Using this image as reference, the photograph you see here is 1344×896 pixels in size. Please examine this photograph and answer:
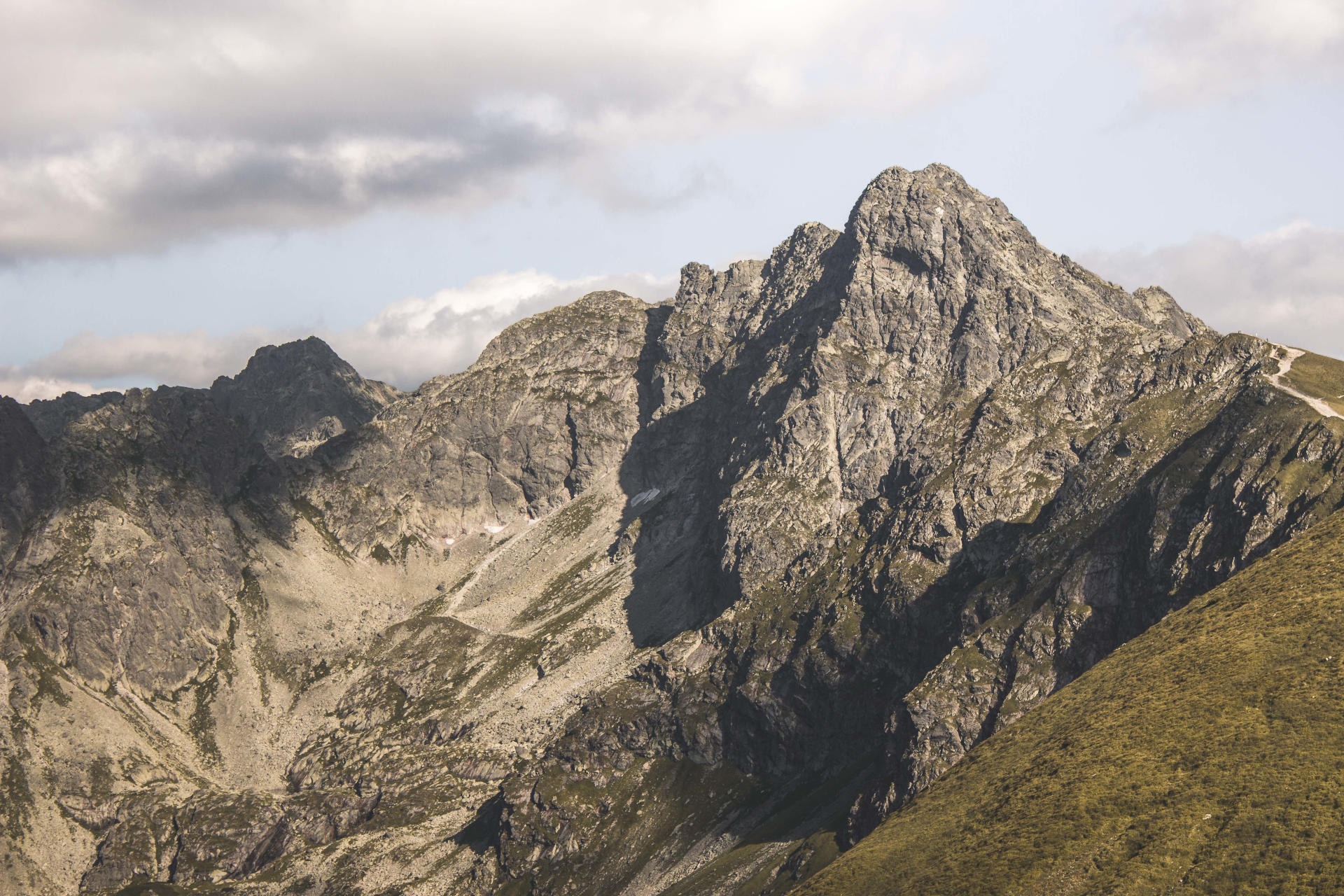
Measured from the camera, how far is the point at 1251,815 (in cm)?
7188

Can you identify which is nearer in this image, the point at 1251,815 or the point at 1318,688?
the point at 1251,815

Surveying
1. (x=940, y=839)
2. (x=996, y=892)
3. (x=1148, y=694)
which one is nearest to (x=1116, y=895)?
(x=996, y=892)

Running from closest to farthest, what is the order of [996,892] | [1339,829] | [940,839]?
[1339,829] < [996,892] < [940,839]

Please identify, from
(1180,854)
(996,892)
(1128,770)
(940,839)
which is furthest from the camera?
(940,839)

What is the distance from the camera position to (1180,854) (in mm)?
71812

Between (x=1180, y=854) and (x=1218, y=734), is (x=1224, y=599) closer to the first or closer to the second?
(x=1218, y=734)

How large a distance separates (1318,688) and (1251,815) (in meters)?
15.4

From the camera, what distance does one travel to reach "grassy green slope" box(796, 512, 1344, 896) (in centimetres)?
7038

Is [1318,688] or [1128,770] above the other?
[1318,688]

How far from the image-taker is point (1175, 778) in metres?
80.5

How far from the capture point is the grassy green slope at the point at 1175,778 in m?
70.4

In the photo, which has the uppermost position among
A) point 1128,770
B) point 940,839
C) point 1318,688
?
point 1318,688

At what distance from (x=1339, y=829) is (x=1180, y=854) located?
9304 millimetres

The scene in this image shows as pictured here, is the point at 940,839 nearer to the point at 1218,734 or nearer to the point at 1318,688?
the point at 1218,734
